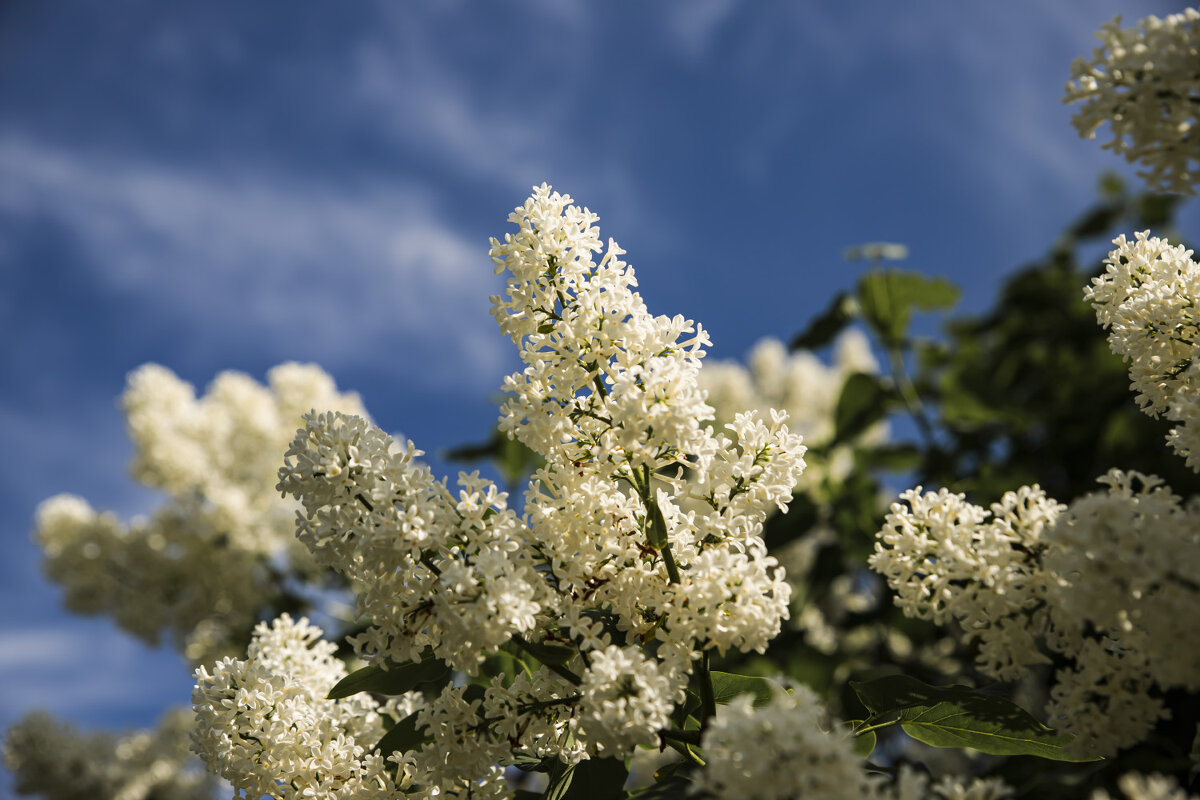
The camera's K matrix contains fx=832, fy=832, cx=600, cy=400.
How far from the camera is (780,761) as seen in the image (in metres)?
1.17

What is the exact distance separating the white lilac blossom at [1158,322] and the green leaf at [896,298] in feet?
7.81

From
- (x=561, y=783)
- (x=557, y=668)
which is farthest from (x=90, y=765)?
(x=557, y=668)

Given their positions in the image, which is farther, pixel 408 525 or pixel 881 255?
pixel 881 255

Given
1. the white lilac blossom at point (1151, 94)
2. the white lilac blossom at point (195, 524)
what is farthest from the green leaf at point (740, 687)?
the white lilac blossom at point (195, 524)

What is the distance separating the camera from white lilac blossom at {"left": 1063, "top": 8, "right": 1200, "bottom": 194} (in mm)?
1284

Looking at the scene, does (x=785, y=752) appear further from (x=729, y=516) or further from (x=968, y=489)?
(x=968, y=489)

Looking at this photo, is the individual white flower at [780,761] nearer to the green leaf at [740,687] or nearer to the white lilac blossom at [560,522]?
the white lilac blossom at [560,522]

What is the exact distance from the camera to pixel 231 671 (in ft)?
6.15

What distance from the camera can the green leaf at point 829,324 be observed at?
4.30 metres

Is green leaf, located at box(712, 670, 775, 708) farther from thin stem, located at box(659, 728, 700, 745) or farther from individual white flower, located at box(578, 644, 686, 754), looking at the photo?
individual white flower, located at box(578, 644, 686, 754)

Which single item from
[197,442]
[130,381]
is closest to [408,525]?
[197,442]

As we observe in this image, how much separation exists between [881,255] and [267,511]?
496 centimetres

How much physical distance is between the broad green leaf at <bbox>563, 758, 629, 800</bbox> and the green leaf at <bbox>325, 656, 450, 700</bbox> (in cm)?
36

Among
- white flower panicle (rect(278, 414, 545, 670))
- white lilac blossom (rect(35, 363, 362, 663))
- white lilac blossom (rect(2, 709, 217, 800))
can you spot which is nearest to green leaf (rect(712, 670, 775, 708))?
white flower panicle (rect(278, 414, 545, 670))
